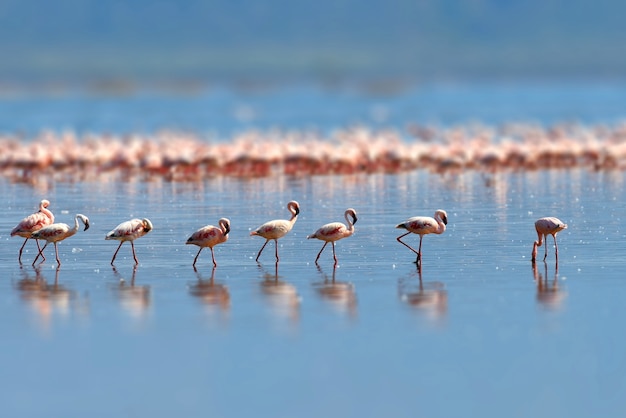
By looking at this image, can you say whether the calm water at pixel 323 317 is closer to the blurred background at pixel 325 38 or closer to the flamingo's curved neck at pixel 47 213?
the flamingo's curved neck at pixel 47 213

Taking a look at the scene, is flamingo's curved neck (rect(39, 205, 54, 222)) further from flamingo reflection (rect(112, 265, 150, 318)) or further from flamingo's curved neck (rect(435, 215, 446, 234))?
flamingo's curved neck (rect(435, 215, 446, 234))

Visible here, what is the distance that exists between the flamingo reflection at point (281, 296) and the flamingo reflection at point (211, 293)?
331 mm

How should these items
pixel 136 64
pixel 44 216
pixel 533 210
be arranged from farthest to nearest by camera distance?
pixel 136 64 < pixel 533 210 < pixel 44 216

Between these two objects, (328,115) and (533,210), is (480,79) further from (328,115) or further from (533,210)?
(533,210)

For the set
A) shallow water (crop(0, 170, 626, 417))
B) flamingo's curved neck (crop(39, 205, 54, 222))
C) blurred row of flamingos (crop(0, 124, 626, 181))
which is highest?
blurred row of flamingos (crop(0, 124, 626, 181))

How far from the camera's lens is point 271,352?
962 centimetres

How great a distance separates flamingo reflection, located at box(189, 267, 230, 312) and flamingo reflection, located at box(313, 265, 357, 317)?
0.77 metres

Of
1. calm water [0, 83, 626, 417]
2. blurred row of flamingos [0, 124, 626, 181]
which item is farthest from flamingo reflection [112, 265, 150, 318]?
blurred row of flamingos [0, 124, 626, 181]

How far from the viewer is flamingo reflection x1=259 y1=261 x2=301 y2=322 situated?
36.1 ft

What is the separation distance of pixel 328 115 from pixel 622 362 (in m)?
58.5

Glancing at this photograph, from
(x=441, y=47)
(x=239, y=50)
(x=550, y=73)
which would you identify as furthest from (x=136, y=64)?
(x=550, y=73)

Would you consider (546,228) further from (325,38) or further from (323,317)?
(325,38)

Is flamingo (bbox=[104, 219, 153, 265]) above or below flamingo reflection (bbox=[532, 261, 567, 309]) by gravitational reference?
above

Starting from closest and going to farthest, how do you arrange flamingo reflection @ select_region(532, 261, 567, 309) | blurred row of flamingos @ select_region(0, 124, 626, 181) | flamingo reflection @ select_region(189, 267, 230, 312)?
flamingo reflection @ select_region(532, 261, 567, 309)
flamingo reflection @ select_region(189, 267, 230, 312)
blurred row of flamingos @ select_region(0, 124, 626, 181)
